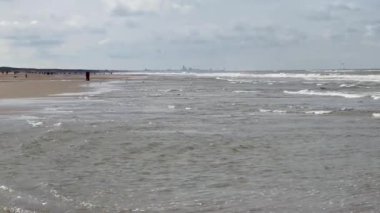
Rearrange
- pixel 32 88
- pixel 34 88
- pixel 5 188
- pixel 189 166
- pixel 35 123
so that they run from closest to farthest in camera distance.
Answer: pixel 5 188, pixel 189 166, pixel 35 123, pixel 32 88, pixel 34 88

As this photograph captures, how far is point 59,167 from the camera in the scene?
10.2 metres

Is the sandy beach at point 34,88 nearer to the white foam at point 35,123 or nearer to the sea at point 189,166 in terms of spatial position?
the white foam at point 35,123

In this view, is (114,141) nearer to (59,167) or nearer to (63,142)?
(63,142)

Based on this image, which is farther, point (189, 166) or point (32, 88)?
point (32, 88)

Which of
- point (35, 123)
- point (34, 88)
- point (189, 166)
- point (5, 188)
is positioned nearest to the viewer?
point (5, 188)

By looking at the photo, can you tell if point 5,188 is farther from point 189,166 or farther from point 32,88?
point 32,88

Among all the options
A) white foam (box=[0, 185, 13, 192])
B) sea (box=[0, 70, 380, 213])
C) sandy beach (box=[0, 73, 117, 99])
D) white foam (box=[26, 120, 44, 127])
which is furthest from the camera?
sandy beach (box=[0, 73, 117, 99])

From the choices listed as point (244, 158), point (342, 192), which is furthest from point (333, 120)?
point (342, 192)

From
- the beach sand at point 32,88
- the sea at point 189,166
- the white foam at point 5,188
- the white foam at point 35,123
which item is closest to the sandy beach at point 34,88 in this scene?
the beach sand at point 32,88

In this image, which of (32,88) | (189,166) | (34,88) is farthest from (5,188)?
(34,88)

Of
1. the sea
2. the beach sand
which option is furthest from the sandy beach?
the sea

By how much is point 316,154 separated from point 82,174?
16.2 ft

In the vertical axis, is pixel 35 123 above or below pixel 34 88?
above

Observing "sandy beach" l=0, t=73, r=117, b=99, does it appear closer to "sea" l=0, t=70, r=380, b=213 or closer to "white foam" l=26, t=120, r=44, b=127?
"white foam" l=26, t=120, r=44, b=127
